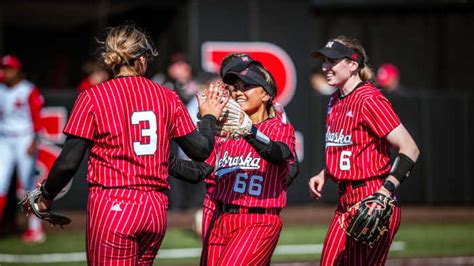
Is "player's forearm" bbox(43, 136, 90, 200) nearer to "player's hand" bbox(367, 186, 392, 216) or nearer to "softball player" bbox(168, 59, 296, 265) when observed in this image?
"softball player" bbox(168, 59, 296, 265)

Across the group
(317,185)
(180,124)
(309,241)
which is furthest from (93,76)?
(180,124)

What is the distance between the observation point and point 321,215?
14227 millimetres

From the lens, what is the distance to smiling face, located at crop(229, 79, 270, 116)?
5.95 meters

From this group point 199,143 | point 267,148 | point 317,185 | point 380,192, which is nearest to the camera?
point 199,143

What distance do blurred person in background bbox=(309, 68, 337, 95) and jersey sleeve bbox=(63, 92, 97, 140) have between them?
10.9 metres

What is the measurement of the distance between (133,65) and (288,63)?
10.1 meters

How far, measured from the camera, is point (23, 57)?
1452cm

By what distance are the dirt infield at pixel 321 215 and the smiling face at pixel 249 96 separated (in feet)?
24.8

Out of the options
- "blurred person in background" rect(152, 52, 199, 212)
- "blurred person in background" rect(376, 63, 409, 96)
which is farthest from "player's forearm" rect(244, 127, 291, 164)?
"blurred person in background" rect(376, 63, 409, 96)

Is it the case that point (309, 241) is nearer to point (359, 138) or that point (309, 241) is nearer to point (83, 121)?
point (359, 138)

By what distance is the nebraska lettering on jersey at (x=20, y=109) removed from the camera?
39.0 feet

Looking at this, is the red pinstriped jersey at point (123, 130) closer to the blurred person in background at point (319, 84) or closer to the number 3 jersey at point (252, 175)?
the number 3 jersey at point (252, 175)

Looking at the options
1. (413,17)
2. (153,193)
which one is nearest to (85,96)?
(153,193)

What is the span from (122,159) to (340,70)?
6.45 ft
